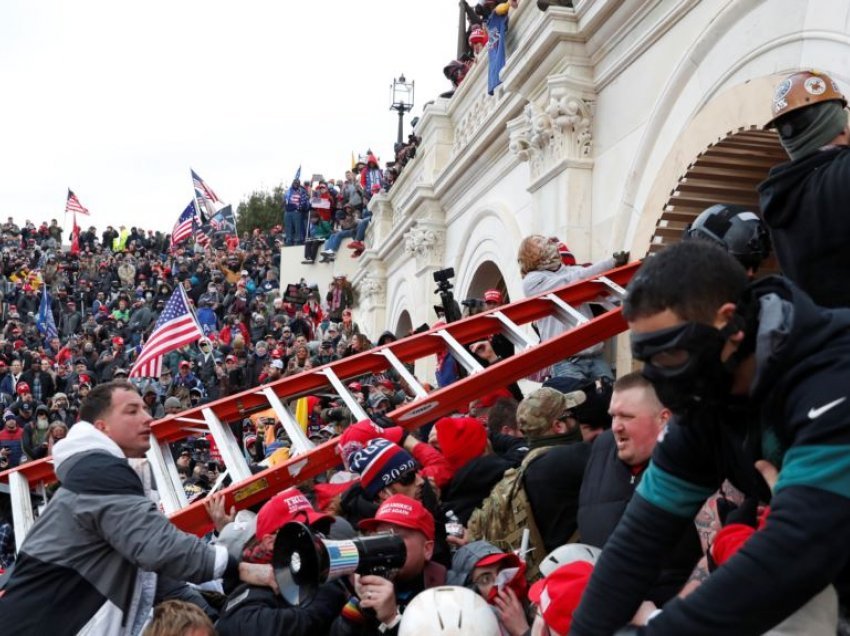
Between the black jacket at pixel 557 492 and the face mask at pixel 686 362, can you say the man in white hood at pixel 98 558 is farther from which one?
the face mask at pixel 686 362

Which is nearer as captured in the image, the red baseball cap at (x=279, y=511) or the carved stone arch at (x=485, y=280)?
the red baseball cap at (x=279, y=511)

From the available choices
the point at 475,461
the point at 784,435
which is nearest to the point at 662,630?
the point at 784,435

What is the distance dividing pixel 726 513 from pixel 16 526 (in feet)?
13.8

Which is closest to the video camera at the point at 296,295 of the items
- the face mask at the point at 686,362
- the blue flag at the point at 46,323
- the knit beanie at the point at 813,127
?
the blue flag at the point at 46,323

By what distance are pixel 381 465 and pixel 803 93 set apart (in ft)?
8.21

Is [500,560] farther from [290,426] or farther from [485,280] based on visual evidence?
[485,280]

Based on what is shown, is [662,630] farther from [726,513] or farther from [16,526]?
[16,526]

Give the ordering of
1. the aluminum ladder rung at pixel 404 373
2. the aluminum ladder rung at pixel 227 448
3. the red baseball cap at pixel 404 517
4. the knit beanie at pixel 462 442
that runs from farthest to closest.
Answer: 1. the aluminum ladder rung at pixel 404 373
2. the aluminum ladder rung at pixel 227 448
3. the knit beanie at pixel 462 442
4. the red baseball cap at pixel 404 517

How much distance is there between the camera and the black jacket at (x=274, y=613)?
3.72m

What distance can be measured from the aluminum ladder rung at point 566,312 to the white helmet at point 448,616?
3.80m

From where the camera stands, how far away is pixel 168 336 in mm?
13078

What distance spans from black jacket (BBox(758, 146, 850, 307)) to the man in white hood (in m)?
2.41

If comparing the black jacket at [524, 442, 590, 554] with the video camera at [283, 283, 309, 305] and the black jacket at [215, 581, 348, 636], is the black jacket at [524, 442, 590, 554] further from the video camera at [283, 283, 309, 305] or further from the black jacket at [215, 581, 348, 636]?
the video camera at [283, 283, 309, 305]

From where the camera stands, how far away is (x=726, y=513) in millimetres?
2924
